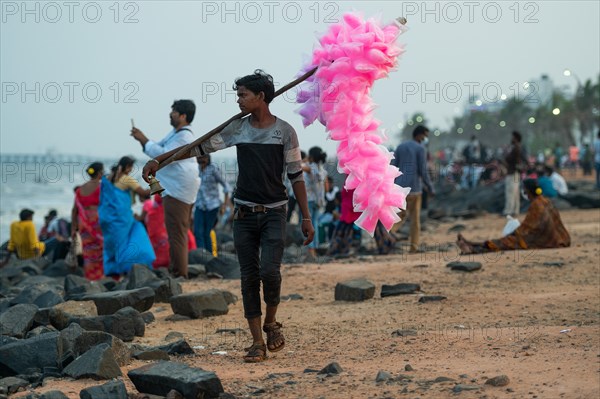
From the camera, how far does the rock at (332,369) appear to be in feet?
20.3

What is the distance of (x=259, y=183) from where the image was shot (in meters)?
6.80

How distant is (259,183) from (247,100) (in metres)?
0.60

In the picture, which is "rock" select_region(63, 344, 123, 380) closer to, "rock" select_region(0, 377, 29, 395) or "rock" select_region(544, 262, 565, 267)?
"rock" select_region(0, 377, 29, 395)

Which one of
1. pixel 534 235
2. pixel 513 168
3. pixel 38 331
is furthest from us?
pixel 513 168

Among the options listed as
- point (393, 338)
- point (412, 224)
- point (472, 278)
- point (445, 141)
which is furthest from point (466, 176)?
point (445, 141)

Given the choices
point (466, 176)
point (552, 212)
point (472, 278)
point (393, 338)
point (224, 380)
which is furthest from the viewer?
point (466, 176)

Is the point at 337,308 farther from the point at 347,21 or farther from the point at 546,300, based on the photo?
the point at 347,21

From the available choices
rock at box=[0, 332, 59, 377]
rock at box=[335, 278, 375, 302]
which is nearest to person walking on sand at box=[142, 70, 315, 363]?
rock at box=[0, 332, 59, 377]

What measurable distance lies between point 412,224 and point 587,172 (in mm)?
38442

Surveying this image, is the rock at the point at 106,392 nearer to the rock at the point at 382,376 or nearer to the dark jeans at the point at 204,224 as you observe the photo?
the rock at the point at 382,376

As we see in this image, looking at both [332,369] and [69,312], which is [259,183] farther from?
[69,312]

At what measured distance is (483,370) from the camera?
5.98 meters

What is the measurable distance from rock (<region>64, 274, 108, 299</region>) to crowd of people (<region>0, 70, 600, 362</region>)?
92cm

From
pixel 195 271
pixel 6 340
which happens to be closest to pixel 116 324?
pixel 6 340
